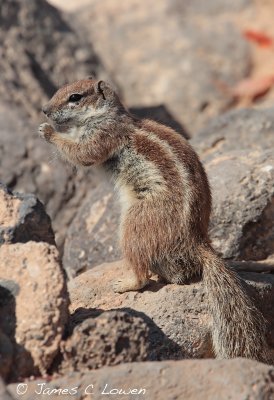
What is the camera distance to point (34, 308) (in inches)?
163

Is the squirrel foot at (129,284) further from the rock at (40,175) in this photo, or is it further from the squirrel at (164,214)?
the rock at (40,175)

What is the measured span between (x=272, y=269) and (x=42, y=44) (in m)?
5.73

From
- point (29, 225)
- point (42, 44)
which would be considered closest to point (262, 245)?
point (29, 225)

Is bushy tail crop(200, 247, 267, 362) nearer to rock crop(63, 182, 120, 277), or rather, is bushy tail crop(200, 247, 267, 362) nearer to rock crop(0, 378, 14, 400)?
rock crop(63, 182, 120, 277)

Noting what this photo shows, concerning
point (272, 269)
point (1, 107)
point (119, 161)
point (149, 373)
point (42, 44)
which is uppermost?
point (42, 44)

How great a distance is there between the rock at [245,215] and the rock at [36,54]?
3.62m

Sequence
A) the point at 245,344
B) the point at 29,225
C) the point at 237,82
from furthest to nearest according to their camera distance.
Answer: the point at 237,82 < the point at 245,344 < the point at 29,225

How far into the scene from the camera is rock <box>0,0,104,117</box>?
1000 centimetres

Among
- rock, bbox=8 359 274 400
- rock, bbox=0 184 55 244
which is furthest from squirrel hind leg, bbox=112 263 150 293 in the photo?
rock, bbox=8 359 274 400

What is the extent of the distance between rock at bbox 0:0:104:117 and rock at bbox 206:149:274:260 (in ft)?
11.9

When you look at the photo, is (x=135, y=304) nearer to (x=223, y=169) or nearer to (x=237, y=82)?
(x=223, y=169)

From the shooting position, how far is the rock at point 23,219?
4750 mm

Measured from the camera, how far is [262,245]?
679 cm

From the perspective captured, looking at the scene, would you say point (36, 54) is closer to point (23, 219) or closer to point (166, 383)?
point (23, 219)
